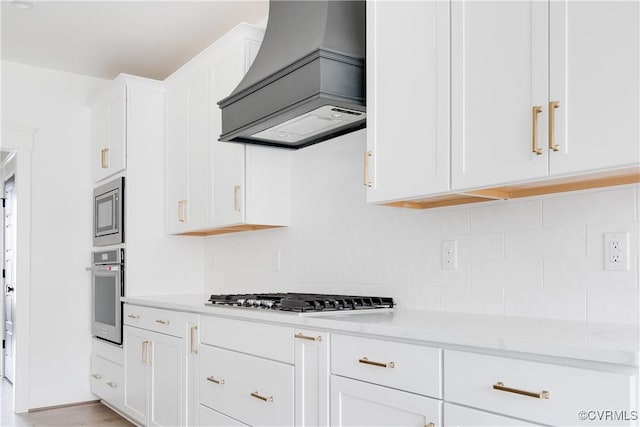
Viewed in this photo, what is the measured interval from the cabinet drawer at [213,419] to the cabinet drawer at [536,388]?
4.41 ft

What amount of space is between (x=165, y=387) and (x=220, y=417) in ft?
2.36

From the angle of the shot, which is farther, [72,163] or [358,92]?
[72,163]

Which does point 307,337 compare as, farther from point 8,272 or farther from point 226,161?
point 8,272

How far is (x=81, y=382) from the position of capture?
466 centimetres

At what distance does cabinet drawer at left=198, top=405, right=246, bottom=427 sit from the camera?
9.03ft

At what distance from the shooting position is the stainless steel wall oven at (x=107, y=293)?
13.6 ft

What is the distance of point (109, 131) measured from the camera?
14.6 feet

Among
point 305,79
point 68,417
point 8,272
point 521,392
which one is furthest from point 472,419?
point 8,272

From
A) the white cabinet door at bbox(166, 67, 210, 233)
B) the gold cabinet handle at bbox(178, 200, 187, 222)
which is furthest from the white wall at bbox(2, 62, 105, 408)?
the gold cabinet handle at bbox(178, 200, 187, 222)

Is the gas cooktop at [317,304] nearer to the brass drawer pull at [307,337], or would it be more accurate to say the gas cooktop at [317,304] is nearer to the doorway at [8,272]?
the brass drawer pull at [307,337]

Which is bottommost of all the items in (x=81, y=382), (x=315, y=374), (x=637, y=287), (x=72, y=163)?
(x=81, y=382)

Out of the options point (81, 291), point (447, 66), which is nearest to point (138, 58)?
point (81, 291)

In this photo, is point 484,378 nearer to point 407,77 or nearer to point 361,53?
point 407,77

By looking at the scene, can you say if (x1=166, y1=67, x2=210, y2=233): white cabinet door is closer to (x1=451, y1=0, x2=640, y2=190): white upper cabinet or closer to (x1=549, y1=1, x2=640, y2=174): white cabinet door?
(x1=451, y1=0, x2=640, y2=190): white upper cabinet
